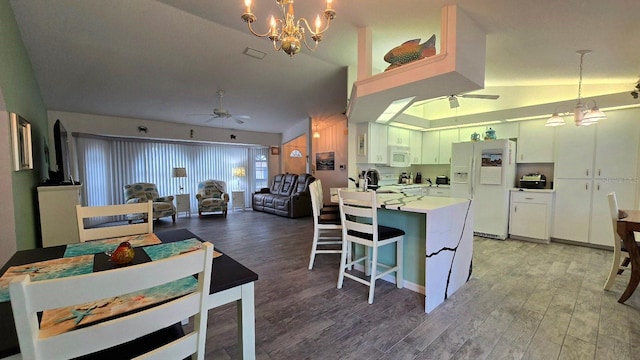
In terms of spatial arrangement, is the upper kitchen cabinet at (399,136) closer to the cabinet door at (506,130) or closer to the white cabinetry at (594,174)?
the cabinet door at (506,130)

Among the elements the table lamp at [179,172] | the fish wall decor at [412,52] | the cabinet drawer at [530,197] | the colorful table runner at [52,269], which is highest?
the fish wall decor at [412,52]

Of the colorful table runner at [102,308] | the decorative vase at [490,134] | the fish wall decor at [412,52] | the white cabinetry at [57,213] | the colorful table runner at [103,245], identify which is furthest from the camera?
the decorative vase at [490,134]

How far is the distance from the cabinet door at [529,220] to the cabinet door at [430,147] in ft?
5.73

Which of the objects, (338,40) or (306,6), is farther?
(338,40)

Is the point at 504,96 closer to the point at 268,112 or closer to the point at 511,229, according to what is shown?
the point at 511,229

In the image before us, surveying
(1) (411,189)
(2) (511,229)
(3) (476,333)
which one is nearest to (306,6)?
(3) (476,333)

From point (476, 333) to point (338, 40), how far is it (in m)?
3.45

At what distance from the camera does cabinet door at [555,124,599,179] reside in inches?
155

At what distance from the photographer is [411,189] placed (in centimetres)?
528

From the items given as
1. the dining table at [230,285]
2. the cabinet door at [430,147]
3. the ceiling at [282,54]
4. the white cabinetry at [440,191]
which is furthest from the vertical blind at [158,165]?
the dining table at [230,285]

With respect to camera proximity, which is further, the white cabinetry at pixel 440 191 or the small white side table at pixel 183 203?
the small white side table at pixel 183 203

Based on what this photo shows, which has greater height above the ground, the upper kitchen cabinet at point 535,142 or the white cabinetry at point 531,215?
the upper kitchen cabinet at point 535,142

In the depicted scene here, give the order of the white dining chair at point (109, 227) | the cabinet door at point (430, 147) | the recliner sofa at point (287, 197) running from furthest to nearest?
the recliner sofa at point (287, 197)
the cabinet door at point (430, 147)
the white dining chair at point (109, 227)

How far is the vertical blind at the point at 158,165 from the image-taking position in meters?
5.95
